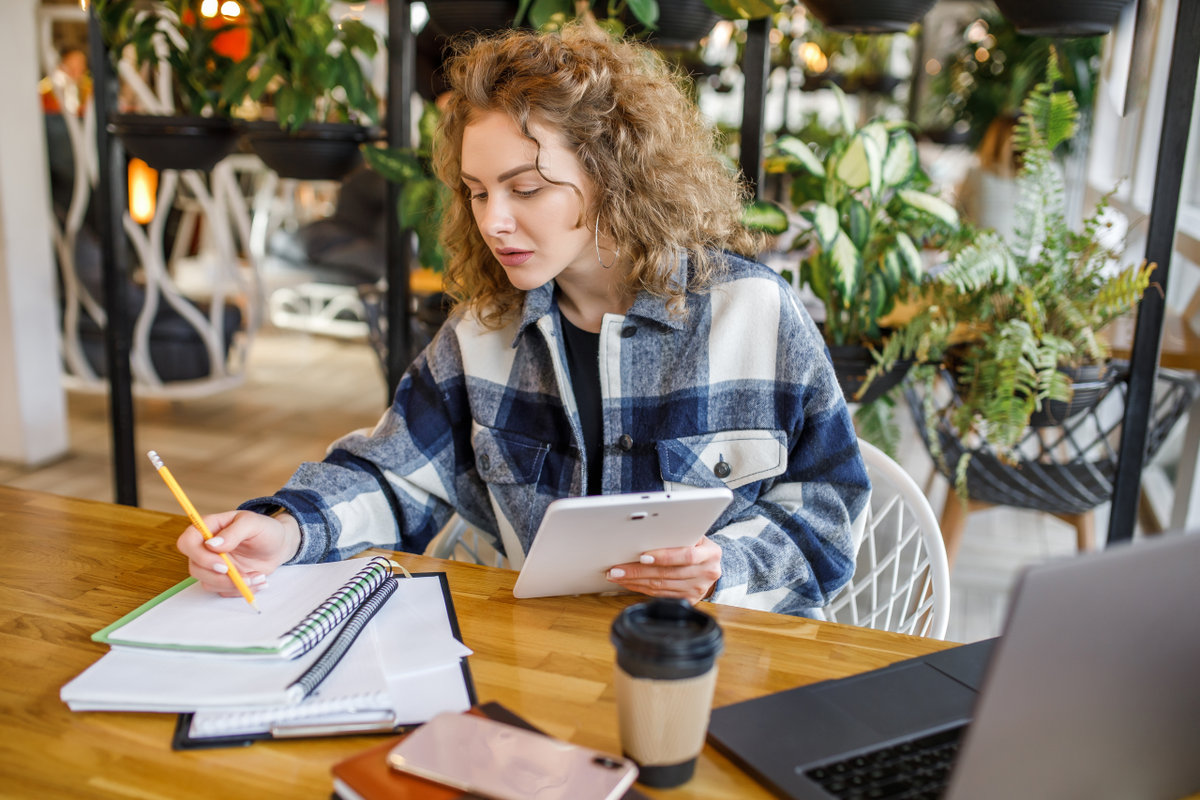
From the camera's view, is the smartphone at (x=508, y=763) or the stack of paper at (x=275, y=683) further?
the stack of paper at (x=275, y=683)

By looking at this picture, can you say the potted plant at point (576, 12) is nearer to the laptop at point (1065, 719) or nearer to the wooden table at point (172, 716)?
the wooden table at point (172, 716)

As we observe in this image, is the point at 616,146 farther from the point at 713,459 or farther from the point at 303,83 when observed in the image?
the point at 303,83

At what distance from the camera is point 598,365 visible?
133cm

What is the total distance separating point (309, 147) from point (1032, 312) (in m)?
1.50

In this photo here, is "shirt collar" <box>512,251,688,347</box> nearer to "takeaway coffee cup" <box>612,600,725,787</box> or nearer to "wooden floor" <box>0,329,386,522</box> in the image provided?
"takeaway coffee cup" <box>612,600,725,787</box>

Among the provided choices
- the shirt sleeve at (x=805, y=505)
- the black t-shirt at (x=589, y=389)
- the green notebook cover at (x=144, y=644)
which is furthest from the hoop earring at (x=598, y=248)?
the green notebook cover at (x=144, y=644)

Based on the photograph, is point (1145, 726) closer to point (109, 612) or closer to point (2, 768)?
point (2, 768)

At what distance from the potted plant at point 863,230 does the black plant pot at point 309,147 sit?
0.93 meters

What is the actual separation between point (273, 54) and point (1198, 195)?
3.04 m

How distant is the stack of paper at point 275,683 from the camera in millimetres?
780

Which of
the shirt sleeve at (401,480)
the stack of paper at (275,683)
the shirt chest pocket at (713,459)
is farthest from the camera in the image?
the shirt chest pocket at (713,459)

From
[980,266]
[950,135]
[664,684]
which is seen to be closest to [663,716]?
[664,684]

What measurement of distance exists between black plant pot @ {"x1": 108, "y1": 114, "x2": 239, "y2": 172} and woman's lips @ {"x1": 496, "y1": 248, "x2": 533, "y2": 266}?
1253 millimetres

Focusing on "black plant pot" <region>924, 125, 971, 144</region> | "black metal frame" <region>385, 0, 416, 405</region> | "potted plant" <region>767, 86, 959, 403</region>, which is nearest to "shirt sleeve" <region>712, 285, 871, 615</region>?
"potted plant" <region>767, 86, 959, 403</region>
